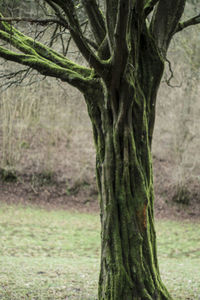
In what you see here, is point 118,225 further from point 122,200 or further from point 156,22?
point 156,22

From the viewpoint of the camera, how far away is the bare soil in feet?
59.9

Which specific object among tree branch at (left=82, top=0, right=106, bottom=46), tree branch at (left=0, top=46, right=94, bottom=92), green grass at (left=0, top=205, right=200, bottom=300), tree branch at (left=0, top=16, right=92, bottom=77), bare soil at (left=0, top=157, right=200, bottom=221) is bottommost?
green grass at (left=0, top=205, right=200, bottom=300)

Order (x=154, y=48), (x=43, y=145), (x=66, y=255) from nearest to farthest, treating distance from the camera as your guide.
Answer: (x=154, y=48), (x=66, y=255), (x=43, y=145)

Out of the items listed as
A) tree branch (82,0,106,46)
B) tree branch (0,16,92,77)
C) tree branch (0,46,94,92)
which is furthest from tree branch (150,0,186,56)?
tree branch (0,46,94,92)

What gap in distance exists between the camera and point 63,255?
1180cm

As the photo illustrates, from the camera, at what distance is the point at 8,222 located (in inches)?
598

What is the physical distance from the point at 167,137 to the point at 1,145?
954 centimetres

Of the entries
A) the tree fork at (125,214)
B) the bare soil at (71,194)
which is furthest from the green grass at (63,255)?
the tree fork at (125,214)

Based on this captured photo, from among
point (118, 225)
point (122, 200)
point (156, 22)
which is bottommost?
point (118, 225)

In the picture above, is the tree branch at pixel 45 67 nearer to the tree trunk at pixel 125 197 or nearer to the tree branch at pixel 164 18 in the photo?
the tree trunk at pixel 125 197

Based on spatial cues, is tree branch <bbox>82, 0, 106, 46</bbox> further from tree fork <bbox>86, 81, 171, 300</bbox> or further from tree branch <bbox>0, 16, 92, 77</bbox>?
tree fork <bbox>86, 81, 171, 300</bbox>

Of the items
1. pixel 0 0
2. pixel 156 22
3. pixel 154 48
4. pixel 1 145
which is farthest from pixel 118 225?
pixel 1 145

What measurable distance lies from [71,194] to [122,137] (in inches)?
588

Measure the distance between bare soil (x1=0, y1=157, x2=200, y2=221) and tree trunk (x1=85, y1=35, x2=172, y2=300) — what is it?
1314 cm
